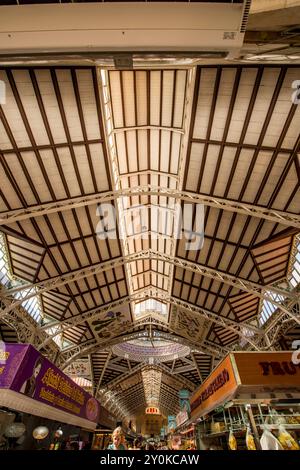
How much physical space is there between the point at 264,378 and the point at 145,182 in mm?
14372

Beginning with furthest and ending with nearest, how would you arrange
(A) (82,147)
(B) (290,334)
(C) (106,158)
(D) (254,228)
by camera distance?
(B) (290,334) → (D) (254,228) → (C) (106,158) → (A) (82,147)

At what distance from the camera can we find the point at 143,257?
20.0 metres

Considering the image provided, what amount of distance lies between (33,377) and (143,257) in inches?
509

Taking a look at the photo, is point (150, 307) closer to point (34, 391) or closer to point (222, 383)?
point (34, 391)

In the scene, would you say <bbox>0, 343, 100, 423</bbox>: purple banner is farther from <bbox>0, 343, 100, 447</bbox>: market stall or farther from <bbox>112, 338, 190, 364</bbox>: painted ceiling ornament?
<bbox>112, 338, 190, 364</bbox>: painted ceiling ornament

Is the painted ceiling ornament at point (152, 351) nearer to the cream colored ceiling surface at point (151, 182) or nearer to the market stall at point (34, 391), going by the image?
the cream colored ceiling surface at point (151, 182)

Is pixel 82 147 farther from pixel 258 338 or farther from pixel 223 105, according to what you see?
pixel 258 338

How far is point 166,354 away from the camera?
1399 inches

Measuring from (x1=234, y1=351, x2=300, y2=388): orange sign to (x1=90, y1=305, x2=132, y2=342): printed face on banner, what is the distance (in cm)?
2011

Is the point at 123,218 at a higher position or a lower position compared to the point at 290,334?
higher

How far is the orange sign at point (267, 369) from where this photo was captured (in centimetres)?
535

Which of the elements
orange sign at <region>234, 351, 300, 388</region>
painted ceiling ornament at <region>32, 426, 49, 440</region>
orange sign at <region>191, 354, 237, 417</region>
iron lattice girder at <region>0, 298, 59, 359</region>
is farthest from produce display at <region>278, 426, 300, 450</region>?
iron lattice girder at <region>0, 298, 59, 359</region>
